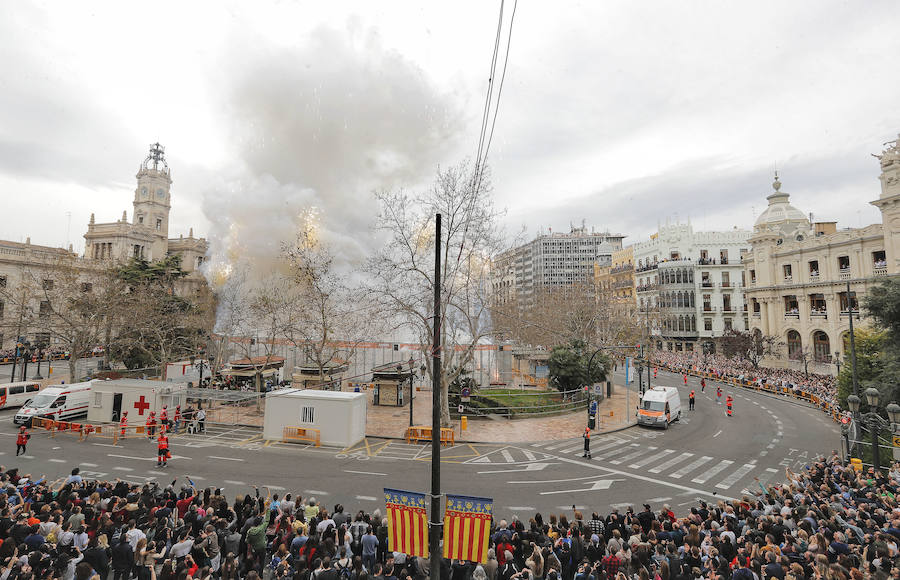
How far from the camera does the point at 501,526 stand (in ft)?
30.2

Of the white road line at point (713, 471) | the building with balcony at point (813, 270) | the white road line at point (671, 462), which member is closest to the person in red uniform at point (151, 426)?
the white road line at point (671, 462)

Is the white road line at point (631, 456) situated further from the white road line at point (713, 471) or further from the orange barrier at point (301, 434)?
the orange barrier at point (301, 434)

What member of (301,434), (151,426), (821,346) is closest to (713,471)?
(301,434)

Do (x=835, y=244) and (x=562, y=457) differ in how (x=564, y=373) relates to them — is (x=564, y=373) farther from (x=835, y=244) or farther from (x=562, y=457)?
(x=835, y=244)

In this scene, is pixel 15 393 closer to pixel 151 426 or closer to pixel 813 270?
pixel 151 426

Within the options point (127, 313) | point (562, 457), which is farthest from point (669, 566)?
point (127, 313)

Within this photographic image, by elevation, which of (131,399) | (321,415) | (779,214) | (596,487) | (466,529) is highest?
(779,214)

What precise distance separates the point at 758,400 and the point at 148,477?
42.4 m

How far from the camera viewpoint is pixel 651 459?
19047 millimetres

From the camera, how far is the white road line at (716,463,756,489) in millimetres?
15758

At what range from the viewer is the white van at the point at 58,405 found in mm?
22359

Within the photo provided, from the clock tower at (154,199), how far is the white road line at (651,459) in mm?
95276

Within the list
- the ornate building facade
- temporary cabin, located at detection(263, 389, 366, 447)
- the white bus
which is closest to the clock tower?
the ornate building facade

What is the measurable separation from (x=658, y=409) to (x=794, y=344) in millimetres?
38045
